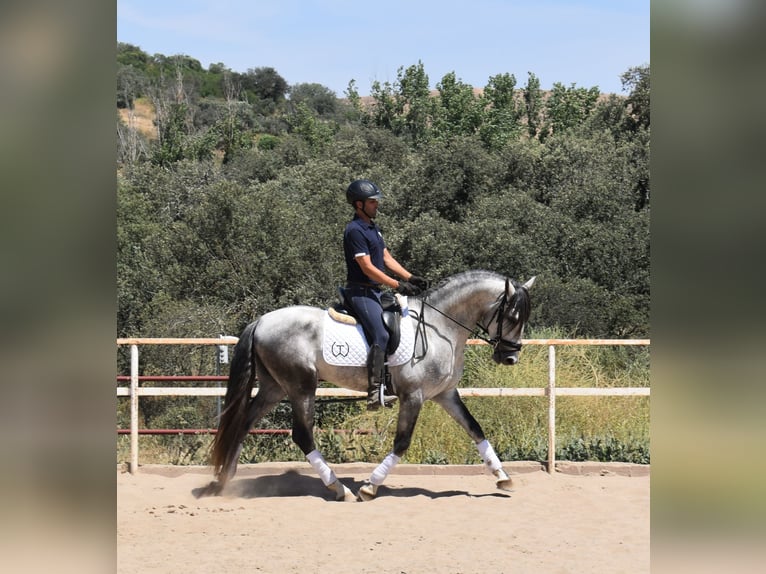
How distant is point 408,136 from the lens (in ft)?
131

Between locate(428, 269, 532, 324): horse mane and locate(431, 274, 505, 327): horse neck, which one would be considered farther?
locate(431, 274, 505, 327): horse neck

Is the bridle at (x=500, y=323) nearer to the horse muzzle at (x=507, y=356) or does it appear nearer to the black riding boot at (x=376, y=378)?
the horse muzzle at (x=507, y=356)

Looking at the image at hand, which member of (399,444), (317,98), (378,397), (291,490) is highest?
(317,98)

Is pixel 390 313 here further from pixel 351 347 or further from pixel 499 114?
pixel 499 114

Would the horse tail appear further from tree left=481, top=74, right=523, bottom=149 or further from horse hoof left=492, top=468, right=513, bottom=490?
tree left=481, top=74, right=523, bottom=149

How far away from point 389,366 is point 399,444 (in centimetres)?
63

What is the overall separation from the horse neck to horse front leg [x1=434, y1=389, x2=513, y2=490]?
0.64 meters

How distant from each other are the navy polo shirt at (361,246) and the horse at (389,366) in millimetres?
450

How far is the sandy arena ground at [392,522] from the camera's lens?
5.57 meters

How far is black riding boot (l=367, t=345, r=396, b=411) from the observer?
7.07m

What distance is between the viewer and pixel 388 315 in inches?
284

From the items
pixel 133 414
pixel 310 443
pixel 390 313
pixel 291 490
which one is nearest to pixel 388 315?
pixel 390 313

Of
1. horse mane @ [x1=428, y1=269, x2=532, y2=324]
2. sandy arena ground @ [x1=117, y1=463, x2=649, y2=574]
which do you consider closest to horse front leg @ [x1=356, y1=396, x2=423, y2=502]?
sandy arena ground @ [x1=117, y1=463, x2=649, y2=574]
